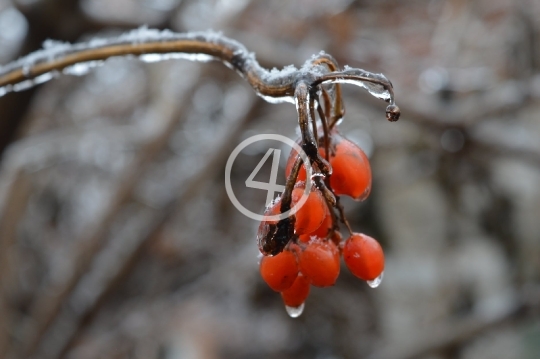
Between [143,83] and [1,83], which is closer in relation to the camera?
[1,83]

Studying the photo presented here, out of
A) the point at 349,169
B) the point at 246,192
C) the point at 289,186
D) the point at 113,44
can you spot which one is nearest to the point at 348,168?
the point at 349,169

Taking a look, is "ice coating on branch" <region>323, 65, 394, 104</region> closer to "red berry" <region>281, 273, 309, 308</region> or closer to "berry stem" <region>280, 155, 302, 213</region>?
"berry stem" <region>280, 155, 302, 213</region>

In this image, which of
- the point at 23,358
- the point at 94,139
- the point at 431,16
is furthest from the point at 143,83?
the point at 431,16

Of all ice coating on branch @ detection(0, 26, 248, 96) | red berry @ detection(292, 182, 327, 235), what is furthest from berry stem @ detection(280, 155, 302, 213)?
ice coating on branch @ detection(0, 26, 248, 96)

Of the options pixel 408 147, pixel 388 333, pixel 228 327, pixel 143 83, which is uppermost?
pixel 143 83

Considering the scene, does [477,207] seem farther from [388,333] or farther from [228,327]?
[228,327]

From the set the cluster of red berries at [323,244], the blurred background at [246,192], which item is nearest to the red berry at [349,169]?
the cluster of red berries at [323,244]

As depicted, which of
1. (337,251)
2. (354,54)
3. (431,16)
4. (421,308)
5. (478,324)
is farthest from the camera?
(431,16)

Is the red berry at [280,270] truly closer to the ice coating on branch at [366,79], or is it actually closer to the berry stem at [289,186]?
the berry stem at [289,186]
